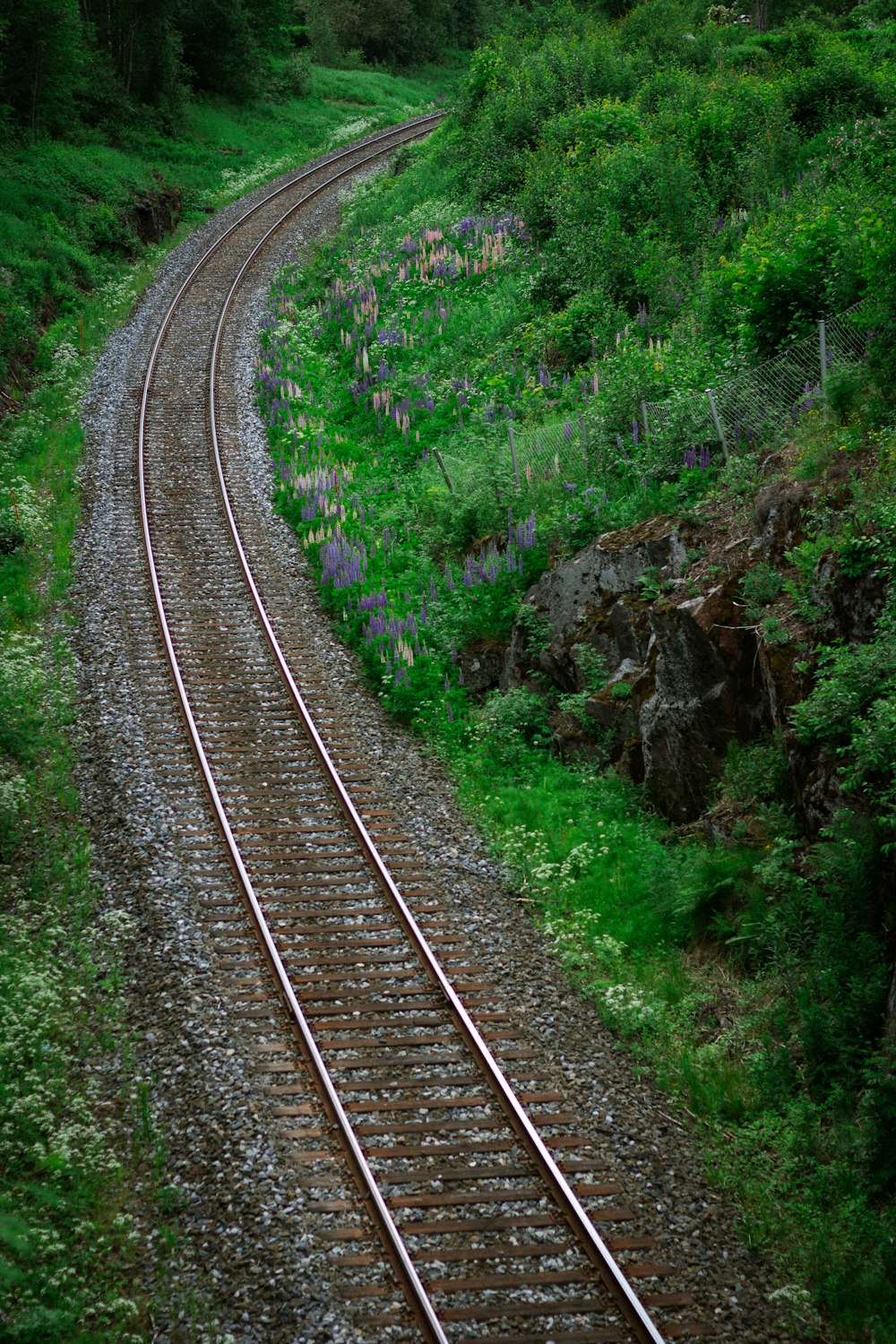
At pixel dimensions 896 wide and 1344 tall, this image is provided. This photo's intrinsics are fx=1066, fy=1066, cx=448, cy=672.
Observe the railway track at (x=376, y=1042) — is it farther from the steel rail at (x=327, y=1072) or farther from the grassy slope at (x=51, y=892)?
the grassy slope at (x=51, y=892)

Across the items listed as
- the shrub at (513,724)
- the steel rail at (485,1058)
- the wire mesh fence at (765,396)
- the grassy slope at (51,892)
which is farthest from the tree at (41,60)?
the shrub at (513,724)

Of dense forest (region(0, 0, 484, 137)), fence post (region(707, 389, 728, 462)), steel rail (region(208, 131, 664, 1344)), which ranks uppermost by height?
dense forest (region(0, 0, 484, 137))

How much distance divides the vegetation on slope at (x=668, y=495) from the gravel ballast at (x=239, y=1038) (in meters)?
0.37

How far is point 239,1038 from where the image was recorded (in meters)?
8.97

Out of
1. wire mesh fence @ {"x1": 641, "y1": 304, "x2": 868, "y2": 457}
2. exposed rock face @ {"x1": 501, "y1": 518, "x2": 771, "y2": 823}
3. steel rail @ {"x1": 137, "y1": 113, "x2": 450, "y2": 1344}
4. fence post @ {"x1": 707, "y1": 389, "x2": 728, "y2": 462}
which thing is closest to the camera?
steel rail @ {"x1": 137, "y1": 113, "x2": 450, "y2": 1344}

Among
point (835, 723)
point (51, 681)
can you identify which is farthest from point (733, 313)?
point (51, 681)

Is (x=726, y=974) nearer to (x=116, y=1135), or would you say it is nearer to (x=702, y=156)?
(x=116, y=1135)

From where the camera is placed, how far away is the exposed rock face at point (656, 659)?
11.0 meters

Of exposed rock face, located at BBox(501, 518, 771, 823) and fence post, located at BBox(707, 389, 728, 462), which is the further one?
fence post, located at BBox(707, 389, 728, 462)

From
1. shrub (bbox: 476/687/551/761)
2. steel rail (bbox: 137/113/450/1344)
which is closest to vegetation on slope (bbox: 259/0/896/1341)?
shrub (bbox: 476/687/551/761)

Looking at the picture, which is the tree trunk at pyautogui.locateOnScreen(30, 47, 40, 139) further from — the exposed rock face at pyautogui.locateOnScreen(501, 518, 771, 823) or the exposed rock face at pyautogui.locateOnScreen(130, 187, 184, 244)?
the exposed rock face at pyautogui.locateOnScreen(501, 518, 771, 823)

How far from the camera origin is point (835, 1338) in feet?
21.5

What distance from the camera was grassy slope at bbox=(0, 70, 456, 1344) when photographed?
6.98 m

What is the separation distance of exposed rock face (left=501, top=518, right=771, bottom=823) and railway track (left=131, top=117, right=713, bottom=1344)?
2750mm
